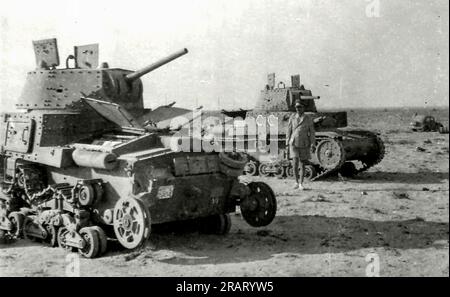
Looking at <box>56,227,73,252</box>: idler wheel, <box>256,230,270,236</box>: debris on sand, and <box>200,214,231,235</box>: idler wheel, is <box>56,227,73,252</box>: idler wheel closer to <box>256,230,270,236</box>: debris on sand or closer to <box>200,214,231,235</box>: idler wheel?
<box>200,214,231,235</box>: idler wheel

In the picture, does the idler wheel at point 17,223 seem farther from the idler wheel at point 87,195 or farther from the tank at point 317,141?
the tank at point 317,141

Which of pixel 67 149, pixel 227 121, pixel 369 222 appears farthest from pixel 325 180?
pixel 67 149

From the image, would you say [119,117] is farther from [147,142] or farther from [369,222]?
[369,222]

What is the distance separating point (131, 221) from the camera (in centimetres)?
702

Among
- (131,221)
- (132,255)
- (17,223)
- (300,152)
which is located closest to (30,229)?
(17,223)

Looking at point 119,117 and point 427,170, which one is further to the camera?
point 427,170

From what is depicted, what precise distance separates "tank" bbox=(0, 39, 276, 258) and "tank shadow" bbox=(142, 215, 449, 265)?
0.37m

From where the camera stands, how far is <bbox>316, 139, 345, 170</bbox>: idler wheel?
1455cm

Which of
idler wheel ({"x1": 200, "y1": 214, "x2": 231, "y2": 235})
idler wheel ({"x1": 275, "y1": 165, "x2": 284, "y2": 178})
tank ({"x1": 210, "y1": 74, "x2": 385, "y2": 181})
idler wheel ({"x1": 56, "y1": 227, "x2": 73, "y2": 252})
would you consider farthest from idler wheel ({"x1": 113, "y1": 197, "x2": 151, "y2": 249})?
idler wheel ({"x1": 275, "y1": 165, "x2": 284, "y2": 178})

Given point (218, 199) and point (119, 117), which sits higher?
point (119, 117)

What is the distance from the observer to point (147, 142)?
8000 millimetres

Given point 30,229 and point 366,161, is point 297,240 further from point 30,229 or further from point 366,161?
point 366,161
